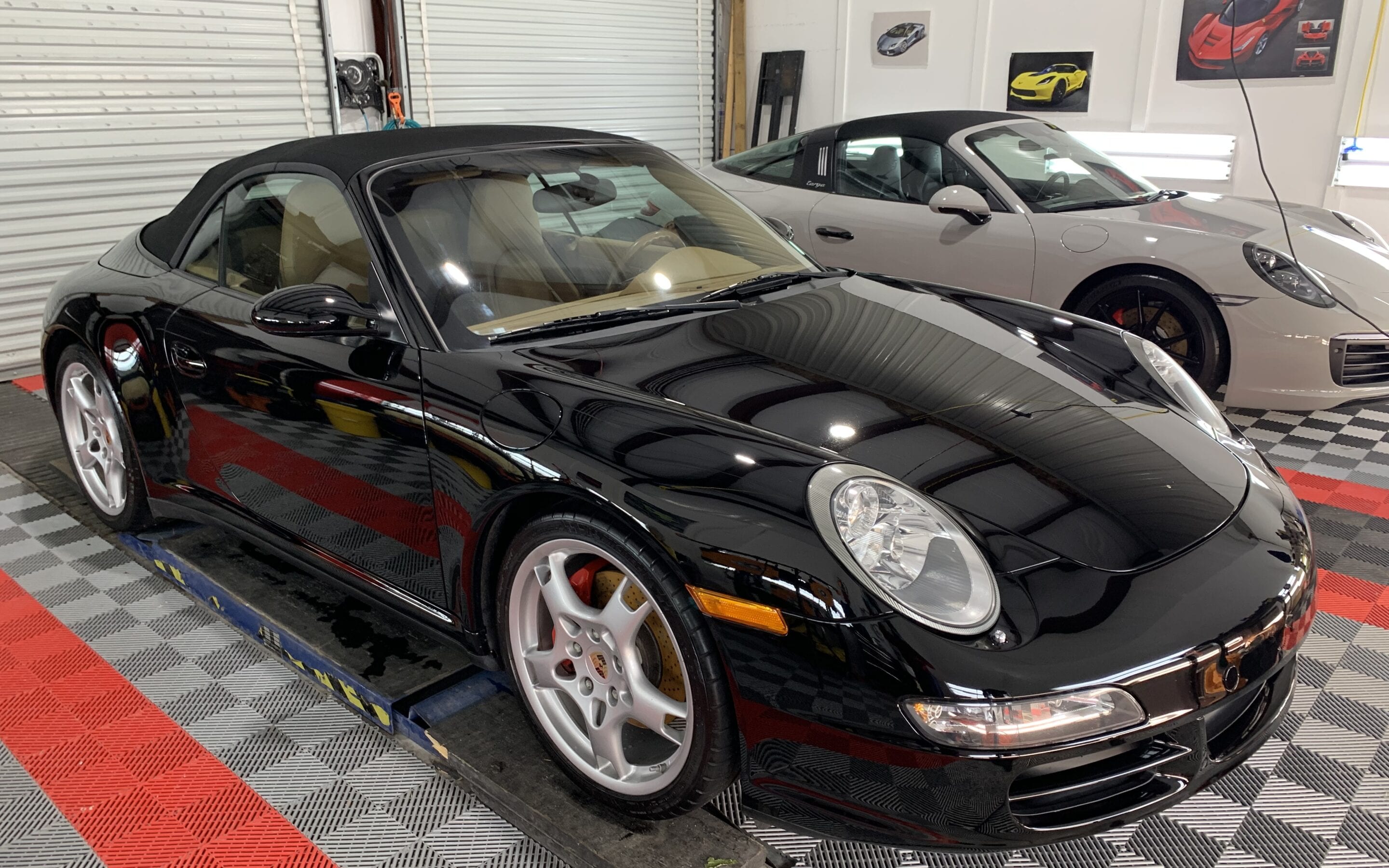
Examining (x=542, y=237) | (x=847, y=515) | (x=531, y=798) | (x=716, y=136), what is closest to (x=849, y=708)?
(x=847, y=515)

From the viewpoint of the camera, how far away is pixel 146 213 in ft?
19.5

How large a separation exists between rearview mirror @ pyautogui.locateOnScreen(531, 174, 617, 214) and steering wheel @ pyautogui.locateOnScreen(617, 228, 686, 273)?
0.15 meters

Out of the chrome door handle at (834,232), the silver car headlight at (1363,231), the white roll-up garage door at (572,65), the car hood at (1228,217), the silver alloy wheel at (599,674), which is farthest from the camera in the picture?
the white roll-up garage door at (572,65)

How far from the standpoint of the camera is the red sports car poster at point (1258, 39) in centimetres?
642

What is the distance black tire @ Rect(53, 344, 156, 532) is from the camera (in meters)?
2.74

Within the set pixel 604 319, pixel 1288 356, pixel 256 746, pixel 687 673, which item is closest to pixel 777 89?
pixel 1288 356

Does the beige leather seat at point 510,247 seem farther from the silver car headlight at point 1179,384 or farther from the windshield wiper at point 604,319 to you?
the silver car headlight at point 1179,384

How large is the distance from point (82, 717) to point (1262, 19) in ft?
24.9

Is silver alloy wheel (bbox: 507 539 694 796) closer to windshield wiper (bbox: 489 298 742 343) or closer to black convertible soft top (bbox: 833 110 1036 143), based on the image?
windshield wiper (bbox: 489 298 742 343)

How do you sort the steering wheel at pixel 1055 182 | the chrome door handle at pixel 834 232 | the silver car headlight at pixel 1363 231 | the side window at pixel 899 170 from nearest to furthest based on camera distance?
1. the silver car headlight at pixel 1363 231
2. the steering wheel at pixel 1055 182
3. the side window at pixel 899 170
4. the chrome door handle at pixel 834 232

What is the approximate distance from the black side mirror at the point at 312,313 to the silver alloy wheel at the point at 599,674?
63cm

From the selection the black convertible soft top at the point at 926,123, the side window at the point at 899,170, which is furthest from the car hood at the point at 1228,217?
the black convertible soft top at the point at 926,123

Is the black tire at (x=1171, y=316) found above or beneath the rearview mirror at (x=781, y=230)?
beneath

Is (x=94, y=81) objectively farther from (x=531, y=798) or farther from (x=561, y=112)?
(x=531, y=798)
